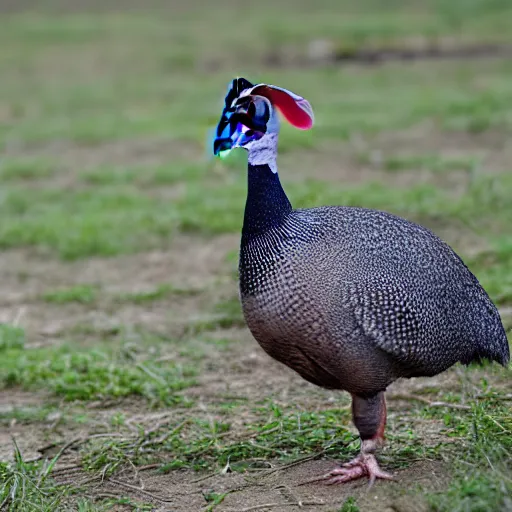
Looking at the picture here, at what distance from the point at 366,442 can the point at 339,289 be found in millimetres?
658

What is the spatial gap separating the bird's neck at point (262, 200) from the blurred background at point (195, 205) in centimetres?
105

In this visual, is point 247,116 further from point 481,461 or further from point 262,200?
point 481,461

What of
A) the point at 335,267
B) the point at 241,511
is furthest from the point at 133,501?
the point at 335,267

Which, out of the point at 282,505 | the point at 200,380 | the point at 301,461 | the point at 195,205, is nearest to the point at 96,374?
the point at 200,380

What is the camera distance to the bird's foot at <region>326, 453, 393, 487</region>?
3879mm

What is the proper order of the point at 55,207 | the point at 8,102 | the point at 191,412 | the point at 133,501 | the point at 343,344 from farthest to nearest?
the point at 8,102, the point at 55,207, the point at 191,412, the point at 133,501, the point at 343,344

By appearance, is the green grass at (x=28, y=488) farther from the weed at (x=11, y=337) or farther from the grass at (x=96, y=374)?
the weed at (x=11, y=337)

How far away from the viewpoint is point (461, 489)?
3.40 meters

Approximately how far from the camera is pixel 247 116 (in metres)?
3.80

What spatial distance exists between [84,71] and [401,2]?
7.58 metres

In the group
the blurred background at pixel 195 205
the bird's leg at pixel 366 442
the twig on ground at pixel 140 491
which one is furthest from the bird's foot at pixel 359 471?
the twig on ground at pixel 140 491

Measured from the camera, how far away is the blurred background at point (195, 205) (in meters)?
4.54

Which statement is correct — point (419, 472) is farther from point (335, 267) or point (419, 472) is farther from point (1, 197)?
point (1, 197)

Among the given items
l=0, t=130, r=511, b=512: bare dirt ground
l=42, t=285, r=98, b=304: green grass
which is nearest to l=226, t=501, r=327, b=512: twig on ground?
l=0, t=130, r=511, b=512: bare dirt ground
